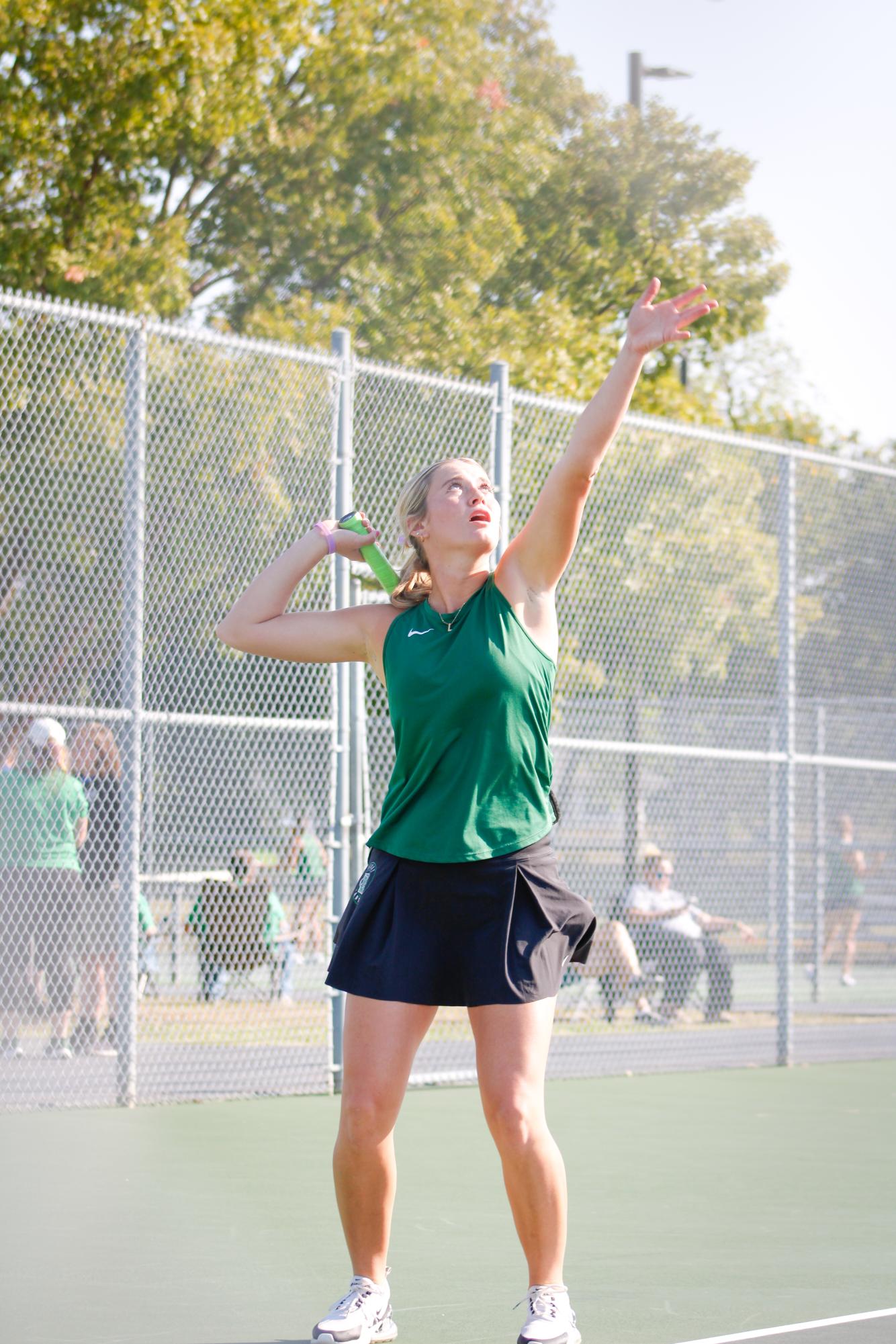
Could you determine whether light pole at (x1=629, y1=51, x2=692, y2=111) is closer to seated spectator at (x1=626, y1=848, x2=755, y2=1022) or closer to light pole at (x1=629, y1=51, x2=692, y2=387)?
light pole at (x1=629, y1=51, x2=692, y2=387)

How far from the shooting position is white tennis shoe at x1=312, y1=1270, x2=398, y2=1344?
12.7 feet

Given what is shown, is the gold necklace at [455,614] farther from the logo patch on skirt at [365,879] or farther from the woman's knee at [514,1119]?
the woman's knee at [514,1119]

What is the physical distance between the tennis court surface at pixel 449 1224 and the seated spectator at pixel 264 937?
709 millimetres

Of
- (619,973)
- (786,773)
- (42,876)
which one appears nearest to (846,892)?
(619,973)

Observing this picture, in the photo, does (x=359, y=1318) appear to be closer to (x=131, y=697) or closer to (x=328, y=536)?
(x=328, y=536)

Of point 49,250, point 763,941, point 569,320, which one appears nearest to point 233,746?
point 763,941

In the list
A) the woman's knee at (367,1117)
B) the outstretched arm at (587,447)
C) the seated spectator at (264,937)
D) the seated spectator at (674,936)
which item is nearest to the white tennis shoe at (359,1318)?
the woman's knee at (367,1117)

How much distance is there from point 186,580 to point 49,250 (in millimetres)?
7598

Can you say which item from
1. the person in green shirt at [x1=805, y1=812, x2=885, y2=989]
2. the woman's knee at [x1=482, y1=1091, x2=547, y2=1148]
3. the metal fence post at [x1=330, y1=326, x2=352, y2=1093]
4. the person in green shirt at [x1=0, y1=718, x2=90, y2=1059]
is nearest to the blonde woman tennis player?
the woman's knee at [x1=482, y1=1091, x2=547, y2=1148]

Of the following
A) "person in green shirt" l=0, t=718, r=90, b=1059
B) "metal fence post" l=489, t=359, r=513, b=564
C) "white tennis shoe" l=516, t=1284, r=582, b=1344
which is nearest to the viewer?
"white tennis shoe" l=516, t=1284, r=582, b=1344

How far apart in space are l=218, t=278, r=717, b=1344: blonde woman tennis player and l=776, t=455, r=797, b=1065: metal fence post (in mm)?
6631

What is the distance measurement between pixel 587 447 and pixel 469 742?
659 millimetres

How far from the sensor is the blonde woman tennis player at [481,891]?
3.78 m

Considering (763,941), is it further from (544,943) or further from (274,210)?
(274,210)
